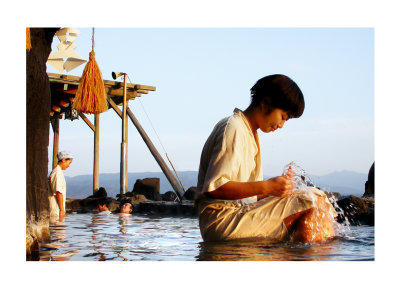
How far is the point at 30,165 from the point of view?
14.5 feet

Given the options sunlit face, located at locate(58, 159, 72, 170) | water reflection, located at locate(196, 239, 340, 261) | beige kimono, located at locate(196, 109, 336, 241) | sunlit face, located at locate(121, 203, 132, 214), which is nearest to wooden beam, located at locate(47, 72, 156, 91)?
sunlit face, located at locate(58, 159, 72, 170)

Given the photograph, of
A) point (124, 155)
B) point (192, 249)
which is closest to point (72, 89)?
point (124, 155)

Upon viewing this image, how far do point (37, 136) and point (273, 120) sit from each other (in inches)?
85.1

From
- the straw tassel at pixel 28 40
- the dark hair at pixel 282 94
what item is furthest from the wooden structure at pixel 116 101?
the dark hair at pixel 282 94

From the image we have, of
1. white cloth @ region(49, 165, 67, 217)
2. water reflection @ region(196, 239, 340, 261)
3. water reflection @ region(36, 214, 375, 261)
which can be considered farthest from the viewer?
white cloth @ region(49, 165, 67, 217)

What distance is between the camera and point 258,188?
11.7 ft

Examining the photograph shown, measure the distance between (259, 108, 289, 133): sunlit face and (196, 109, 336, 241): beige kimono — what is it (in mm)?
123

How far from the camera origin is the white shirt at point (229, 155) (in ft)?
11.7

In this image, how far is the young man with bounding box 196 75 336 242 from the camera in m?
3.64

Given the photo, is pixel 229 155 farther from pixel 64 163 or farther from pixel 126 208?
pixel 126 208

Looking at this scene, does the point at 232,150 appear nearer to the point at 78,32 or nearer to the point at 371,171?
the point at 78,32

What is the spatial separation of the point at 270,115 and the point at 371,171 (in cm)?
754

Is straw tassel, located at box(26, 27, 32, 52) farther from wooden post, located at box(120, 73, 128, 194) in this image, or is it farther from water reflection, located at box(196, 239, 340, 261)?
wooden post, located at box(120, 73, 128, 194)
